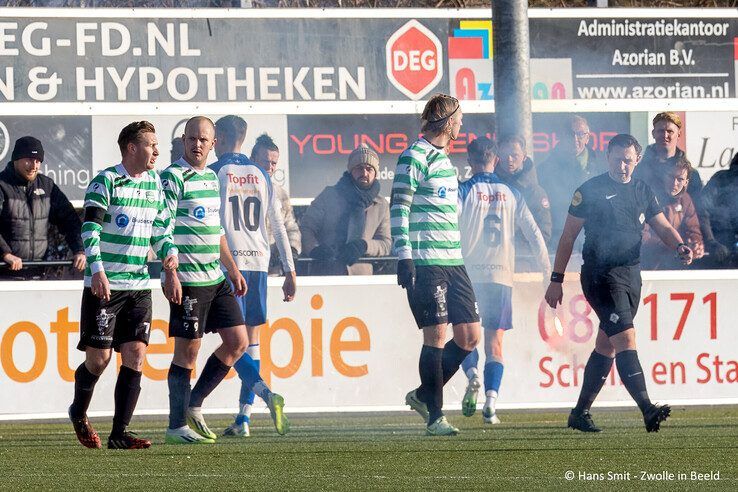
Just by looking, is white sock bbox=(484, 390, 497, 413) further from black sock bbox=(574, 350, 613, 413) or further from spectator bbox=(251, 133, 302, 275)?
spectator bbox=(251, 133, 302, 275)

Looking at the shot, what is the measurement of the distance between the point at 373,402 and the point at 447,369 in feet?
6.48

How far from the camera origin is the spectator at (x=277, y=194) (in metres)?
10.5

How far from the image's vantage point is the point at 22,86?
13.2m

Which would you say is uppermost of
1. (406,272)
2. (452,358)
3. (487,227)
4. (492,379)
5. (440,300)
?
(487,227)

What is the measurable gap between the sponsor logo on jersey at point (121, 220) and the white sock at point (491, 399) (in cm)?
324

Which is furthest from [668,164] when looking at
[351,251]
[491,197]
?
[351,251]

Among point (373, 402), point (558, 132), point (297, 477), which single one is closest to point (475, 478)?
point (297, 477)

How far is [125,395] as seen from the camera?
872 centimetres

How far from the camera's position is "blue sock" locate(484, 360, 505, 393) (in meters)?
10.8

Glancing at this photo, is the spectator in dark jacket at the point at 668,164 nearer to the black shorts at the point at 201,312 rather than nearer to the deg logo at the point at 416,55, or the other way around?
the deg logo at the point at 416,55

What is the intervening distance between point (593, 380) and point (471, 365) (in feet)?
4.52

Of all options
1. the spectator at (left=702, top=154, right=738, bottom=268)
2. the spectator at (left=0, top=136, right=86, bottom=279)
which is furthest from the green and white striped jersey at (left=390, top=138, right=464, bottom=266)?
the spectator at (left=702, top=154, right=738, bottom=268)

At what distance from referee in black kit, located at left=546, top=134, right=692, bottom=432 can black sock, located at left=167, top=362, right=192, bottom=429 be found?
231 cm

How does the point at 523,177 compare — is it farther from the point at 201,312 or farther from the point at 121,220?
the point at 121,220
